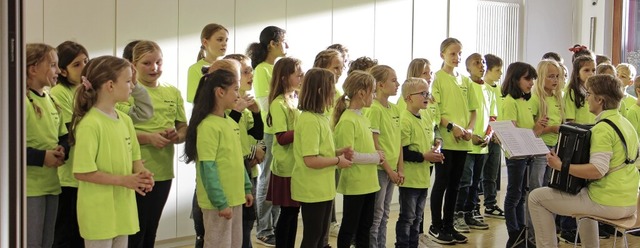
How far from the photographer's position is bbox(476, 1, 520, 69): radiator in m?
9.54

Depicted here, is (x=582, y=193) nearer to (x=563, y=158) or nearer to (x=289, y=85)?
(x=563, y=158)

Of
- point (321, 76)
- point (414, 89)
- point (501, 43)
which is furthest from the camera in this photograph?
point (501, 43)

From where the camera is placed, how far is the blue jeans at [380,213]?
512 centimetres

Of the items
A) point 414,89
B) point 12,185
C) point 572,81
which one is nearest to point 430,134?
point 414,89

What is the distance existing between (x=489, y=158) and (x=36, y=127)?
4.45m

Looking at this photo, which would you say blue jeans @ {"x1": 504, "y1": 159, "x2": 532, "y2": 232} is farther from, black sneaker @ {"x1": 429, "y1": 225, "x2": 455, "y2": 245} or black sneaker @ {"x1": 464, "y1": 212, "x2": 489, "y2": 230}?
black sneaker @ {"x1": 464, "y1": 212, "x2": 489, "y2": 230}

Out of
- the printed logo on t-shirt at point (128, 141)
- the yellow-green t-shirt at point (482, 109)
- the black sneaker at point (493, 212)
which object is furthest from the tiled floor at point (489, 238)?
the printed logo on t-shirt at point (128, 141)

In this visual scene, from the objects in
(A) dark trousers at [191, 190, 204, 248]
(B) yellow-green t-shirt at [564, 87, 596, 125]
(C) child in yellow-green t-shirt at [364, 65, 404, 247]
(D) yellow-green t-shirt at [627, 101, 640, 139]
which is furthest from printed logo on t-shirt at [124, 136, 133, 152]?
(D) yellow-green t-shirt at [627, 101, 640, 139]

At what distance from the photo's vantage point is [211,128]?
158 inches

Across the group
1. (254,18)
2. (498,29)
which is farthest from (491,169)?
(498,29)

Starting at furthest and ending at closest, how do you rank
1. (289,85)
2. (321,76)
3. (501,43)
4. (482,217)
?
(501,43), (482,217), (289,85), (321,76)

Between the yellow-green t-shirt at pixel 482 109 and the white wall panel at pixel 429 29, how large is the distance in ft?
2.58

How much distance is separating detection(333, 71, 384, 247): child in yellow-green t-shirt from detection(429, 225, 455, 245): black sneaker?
1410 mm

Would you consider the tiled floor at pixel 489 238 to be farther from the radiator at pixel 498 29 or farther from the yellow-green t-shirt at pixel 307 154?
the radiator at pixel 498 29
